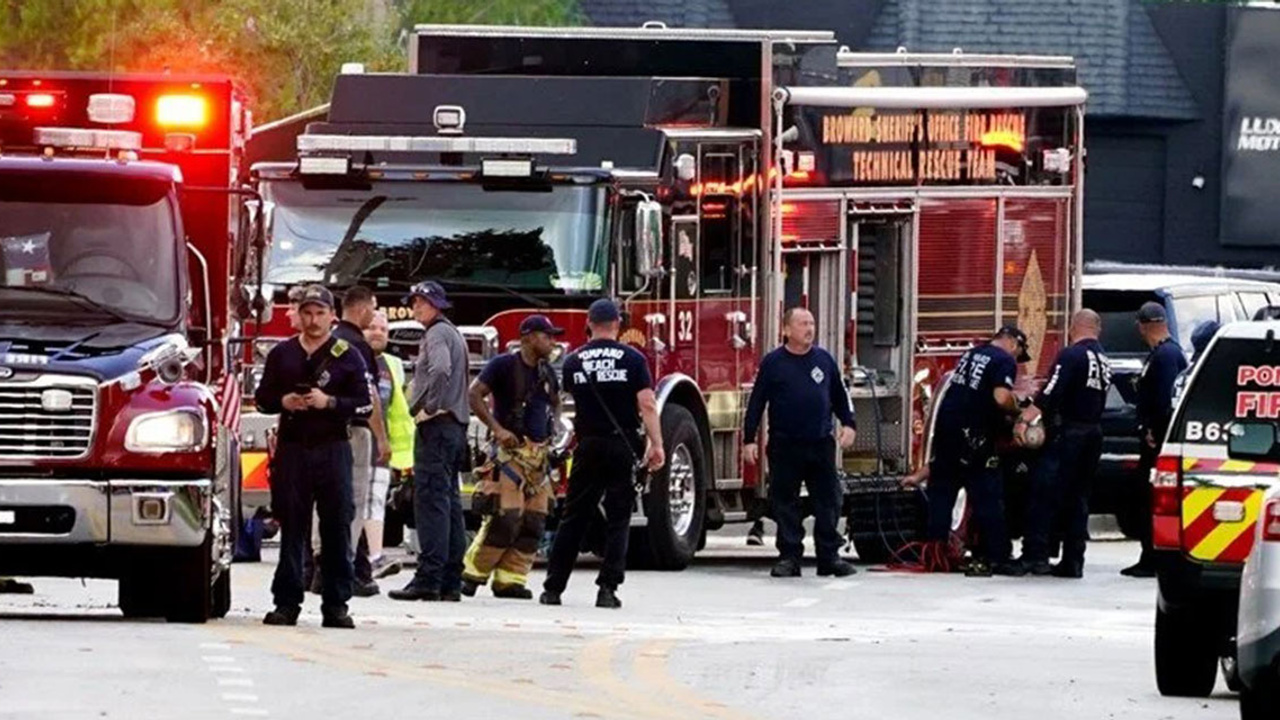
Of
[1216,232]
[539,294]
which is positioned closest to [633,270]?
[539,294]

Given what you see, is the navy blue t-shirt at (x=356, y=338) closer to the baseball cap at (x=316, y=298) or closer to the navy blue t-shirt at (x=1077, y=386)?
the baseball cap at (x=316, y=298)

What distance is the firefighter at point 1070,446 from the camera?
23.3 meters

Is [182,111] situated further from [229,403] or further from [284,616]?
[284,616]

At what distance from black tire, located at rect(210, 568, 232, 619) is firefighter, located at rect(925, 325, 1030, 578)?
670 centimetres

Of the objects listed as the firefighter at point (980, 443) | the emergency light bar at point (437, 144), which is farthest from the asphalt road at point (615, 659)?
the emergency light bar at point (437, 144)

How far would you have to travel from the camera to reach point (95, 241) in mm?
17406

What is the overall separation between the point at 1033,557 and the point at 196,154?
739cm

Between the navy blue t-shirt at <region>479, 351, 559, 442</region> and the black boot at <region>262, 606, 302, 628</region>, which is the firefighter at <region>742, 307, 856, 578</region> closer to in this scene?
the navy blue t-shirt at <region>479, 351, 559, 442</region>

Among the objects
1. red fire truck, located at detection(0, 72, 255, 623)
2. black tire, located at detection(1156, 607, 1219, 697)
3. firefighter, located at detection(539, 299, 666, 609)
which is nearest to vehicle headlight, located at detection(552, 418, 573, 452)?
firefighter, located at detection(539, 299, 666, 609)

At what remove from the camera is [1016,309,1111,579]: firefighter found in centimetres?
2327

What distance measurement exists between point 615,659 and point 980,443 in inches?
309

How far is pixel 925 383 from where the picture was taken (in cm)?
2491

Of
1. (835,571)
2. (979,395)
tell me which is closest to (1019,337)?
(979,395)

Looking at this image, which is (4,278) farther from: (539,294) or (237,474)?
(539,294)
